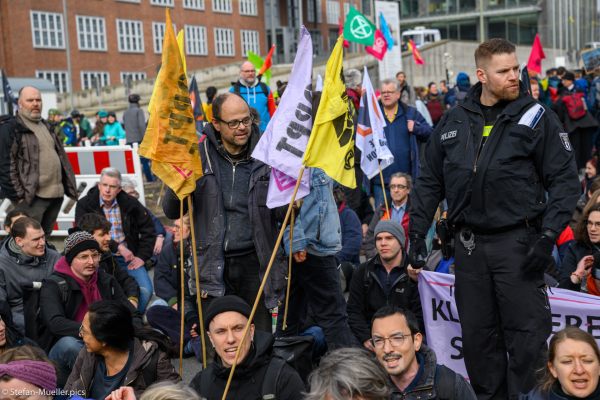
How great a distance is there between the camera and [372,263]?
589cm

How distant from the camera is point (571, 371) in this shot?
3.78m

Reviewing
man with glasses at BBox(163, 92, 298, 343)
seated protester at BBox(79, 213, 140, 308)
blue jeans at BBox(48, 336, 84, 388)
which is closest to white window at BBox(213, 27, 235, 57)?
seated protester at BBox(79, 213, 140, 308)

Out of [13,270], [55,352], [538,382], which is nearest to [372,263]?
[538,382]

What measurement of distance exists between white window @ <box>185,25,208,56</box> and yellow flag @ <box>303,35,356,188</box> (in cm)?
4530

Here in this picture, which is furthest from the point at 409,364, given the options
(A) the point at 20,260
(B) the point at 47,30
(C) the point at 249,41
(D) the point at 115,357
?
(C) the point at 249,41

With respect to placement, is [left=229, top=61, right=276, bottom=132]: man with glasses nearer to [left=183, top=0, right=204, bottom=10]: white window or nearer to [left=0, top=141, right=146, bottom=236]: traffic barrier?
[left=0, top=141, right=146, bottom=236]: traffic barrier

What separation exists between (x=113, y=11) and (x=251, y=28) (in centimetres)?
1331

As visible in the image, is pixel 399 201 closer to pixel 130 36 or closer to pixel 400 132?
pixel 400 132

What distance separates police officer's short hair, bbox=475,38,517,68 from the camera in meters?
4.05

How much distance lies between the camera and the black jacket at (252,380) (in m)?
3.71

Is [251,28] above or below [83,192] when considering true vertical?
above

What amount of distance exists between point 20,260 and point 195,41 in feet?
149

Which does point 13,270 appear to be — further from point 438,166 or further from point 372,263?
point 438,166

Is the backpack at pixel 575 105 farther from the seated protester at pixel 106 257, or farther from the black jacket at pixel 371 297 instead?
the seated protester at pixel 106 257
